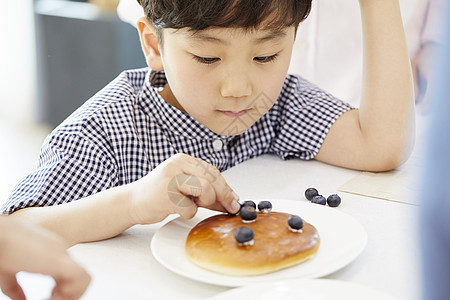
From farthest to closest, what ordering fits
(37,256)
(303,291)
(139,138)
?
(139,138) → (303,291) → (37,256)

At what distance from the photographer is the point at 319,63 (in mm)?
1968

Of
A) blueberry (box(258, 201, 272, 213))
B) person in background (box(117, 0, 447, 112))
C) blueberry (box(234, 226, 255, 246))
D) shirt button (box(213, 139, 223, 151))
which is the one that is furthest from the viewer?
person in background (box(117, 0, 447, 112))

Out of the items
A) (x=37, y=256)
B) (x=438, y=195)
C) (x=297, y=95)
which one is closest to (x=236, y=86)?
(x=297, y=95)

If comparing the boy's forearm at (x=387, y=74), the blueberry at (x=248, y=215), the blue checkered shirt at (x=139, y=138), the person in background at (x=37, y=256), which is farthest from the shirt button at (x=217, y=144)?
the person in background at (x=37, y=256)

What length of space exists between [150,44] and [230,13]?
29 cm

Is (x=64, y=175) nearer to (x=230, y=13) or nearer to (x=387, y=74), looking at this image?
(x=230, y=13)

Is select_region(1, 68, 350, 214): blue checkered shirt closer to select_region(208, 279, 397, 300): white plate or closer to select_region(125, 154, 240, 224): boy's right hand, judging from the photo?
select_region(125, 154, 240, 224): boy's right hand

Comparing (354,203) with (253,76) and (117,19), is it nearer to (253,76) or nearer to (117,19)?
(253,76)

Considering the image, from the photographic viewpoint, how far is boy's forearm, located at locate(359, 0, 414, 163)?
52.3 inches

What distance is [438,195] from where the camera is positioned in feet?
0.96

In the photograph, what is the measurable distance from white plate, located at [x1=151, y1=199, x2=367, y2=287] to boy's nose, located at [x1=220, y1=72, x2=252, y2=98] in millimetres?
231

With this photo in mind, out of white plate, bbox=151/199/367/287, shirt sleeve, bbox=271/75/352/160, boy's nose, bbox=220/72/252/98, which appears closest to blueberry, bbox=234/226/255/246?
white plate, bbox=151/199/367/287

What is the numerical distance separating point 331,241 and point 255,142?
1.95 feet

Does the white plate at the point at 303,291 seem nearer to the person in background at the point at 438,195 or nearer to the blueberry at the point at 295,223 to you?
the blueberry at the point at 295,223
